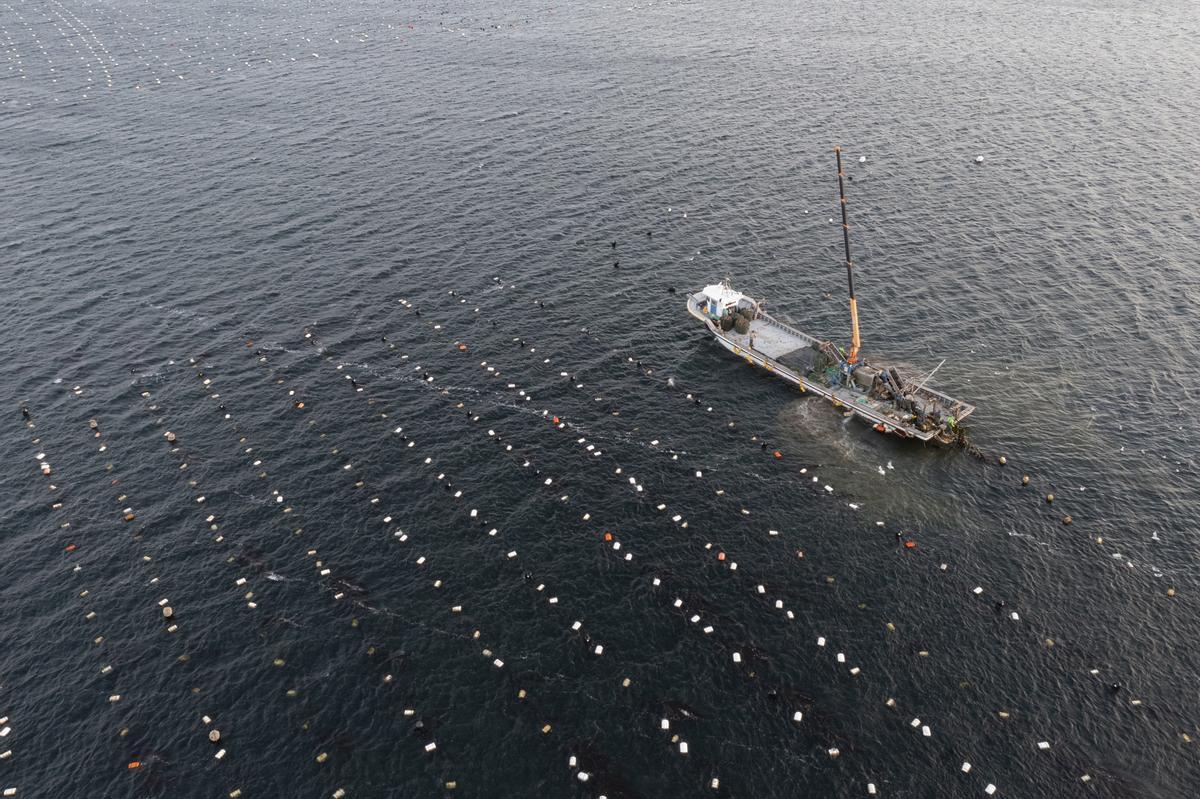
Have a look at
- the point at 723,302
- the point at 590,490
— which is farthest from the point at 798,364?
the point at 590,490

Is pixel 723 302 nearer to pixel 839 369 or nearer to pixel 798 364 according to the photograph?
pixel 798 364

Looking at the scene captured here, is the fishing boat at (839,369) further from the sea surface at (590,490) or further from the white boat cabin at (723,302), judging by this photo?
the sea surface at (590,490)

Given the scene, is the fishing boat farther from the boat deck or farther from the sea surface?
the sea surface

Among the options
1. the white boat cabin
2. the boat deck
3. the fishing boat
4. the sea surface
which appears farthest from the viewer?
the white boat cabin

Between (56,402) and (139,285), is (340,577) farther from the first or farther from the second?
(139,285)

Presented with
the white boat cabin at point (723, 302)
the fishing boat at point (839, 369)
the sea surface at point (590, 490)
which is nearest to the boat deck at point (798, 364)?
the fishing boat at point (839, 369)

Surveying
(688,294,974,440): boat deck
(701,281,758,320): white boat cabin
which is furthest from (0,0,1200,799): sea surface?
(701,281,758,320): white boat cabin
